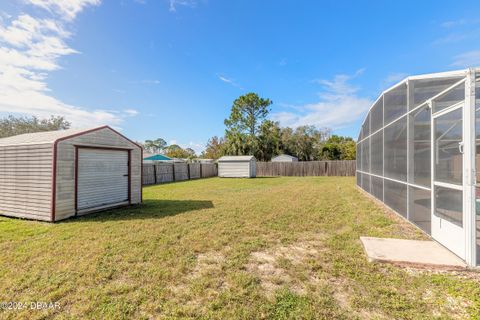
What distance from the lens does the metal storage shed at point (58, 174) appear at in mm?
5438

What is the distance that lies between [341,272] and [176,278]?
6.95 ft

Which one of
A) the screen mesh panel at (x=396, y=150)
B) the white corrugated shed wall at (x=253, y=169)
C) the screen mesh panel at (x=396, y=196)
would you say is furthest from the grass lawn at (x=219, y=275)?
the white corrugated shed wall at (x=253, y=169)

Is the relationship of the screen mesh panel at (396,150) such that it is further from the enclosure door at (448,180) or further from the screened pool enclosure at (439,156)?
the enclosure door at (448,180)

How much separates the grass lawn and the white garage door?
1351mm

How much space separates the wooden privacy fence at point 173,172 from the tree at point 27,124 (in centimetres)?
1907

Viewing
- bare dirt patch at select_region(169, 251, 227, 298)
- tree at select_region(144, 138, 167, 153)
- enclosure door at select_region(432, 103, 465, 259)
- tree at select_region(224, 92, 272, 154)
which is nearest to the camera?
bare dirt patch at select_region(169, 251, 227, 298)

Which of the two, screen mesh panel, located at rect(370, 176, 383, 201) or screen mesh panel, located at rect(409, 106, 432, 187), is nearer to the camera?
screen mesh panel, located at rect(409, 106, 432, 187)

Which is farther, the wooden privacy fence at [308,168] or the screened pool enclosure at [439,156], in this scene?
the wooden privacy fence at [308,168]

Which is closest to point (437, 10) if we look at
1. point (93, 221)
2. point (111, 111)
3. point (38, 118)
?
point (93, 221)

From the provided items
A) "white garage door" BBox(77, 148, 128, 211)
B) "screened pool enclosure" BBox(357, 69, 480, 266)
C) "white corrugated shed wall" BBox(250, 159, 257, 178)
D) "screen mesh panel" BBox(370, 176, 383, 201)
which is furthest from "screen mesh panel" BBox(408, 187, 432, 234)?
"white corrugated shed wall" BBox(250, 159, 257, 178)

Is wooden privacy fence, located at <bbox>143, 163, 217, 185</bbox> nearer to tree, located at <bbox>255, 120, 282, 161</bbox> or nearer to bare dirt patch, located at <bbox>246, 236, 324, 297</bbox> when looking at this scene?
tree, located at <bbox>255, 120, 282, 161</bbox>

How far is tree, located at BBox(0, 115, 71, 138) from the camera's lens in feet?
72.5

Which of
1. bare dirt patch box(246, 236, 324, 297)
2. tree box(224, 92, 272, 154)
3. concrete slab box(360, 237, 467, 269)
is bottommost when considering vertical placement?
bare dirt patch box(246, 236, 324, 297)

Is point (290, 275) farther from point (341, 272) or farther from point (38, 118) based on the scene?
point (38, 118)
